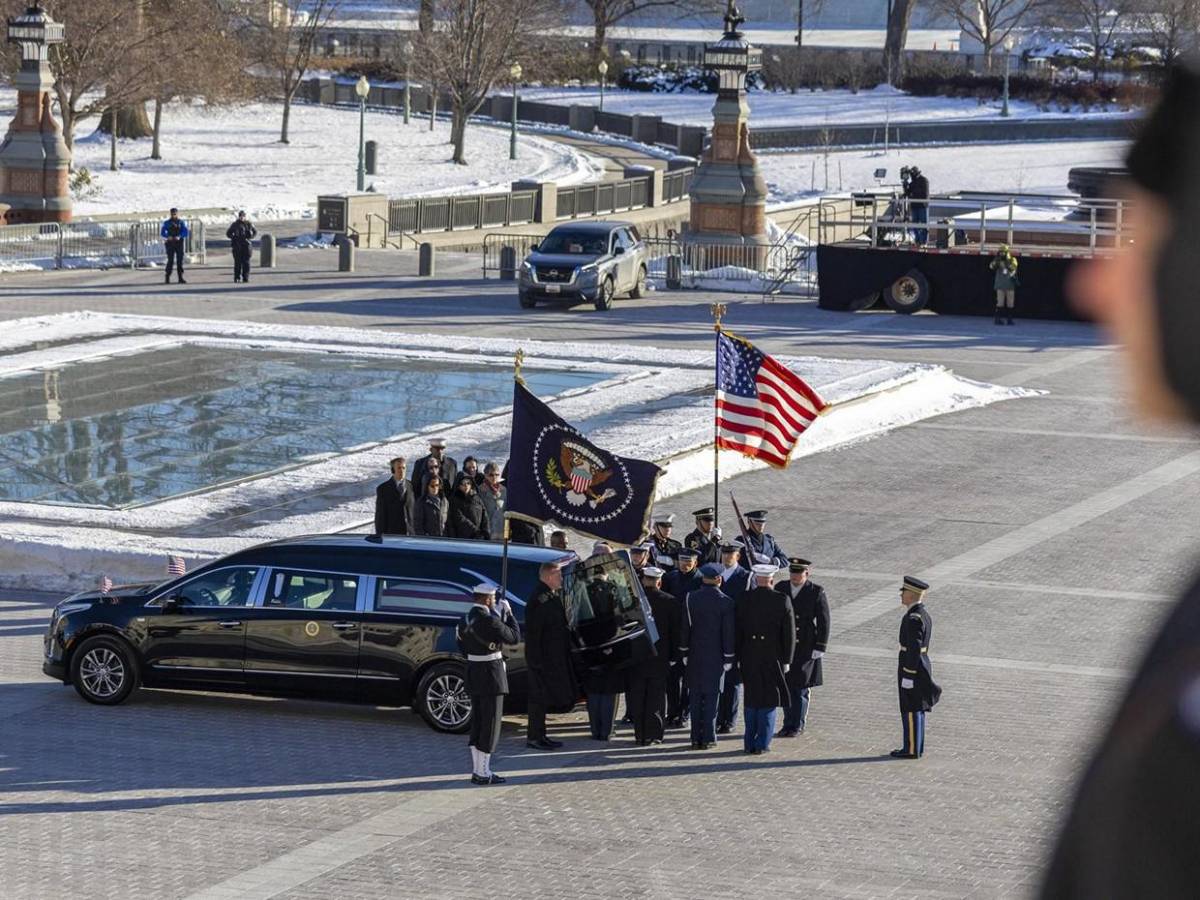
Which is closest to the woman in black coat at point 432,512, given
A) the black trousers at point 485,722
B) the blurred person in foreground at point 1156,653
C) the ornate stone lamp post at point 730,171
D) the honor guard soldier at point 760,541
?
the honor guard soldier at point 760,541

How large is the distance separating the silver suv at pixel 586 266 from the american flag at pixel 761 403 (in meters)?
20.8

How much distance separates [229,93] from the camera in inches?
2507

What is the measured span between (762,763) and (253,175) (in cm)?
5238

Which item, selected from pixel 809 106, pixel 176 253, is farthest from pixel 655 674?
pixel 809 106

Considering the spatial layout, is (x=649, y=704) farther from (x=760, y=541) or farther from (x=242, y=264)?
(x=242, y=264)

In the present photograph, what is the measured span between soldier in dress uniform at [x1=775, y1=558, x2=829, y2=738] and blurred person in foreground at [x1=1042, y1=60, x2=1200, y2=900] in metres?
12.7

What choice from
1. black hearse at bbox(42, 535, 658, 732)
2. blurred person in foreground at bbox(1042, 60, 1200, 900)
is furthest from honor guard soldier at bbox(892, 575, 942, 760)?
blurred person in foreground at bbox(1042, 60, 1200, 900)

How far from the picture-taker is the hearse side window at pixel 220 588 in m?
14.5

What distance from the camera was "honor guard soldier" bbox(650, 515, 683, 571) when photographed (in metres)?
15.2

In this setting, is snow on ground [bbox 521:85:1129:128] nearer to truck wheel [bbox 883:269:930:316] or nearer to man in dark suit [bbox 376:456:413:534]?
truck wheel [bbox 883:269:930:316]

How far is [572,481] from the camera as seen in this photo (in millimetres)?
14562

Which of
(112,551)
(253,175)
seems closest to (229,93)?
(253,175)

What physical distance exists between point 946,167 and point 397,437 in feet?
174

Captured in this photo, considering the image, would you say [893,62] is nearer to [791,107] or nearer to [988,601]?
[791,107]
